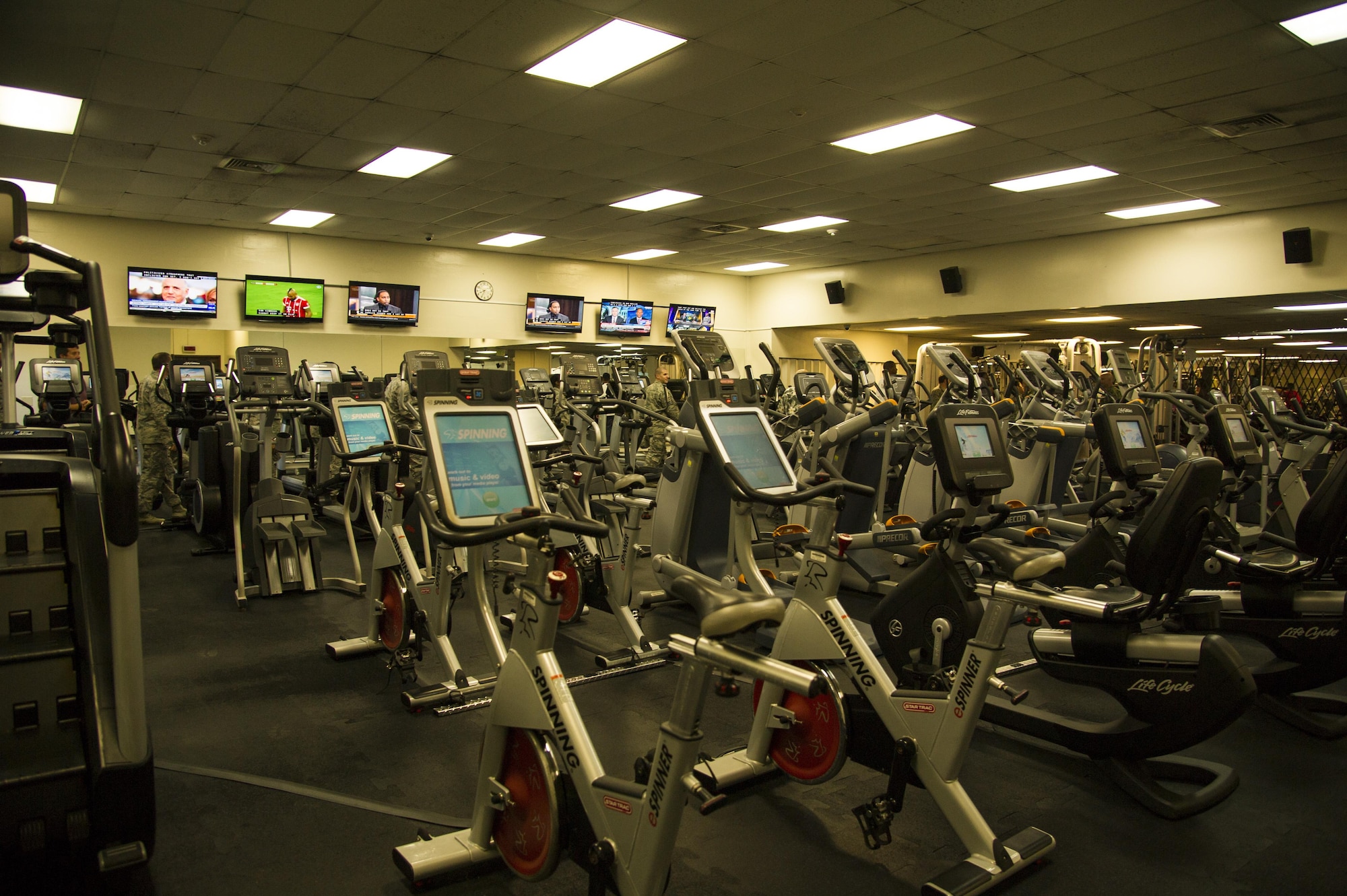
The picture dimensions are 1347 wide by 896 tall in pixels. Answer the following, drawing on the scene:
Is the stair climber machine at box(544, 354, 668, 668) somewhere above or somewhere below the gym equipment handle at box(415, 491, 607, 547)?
below

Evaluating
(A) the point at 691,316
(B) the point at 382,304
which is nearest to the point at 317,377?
(B) the point at 382,304

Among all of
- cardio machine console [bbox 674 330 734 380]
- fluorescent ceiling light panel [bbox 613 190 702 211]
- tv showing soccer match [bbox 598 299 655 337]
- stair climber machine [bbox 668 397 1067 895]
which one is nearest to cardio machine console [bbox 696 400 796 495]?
stair climber machine [bbox 668 397 1067 895]

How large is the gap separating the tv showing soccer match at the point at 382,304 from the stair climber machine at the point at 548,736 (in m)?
8.47

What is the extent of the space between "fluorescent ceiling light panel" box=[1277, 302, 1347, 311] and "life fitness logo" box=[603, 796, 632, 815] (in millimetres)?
10791

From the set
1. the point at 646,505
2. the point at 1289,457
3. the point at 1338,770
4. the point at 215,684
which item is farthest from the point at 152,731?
the point at 1289,457

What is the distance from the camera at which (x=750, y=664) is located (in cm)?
153

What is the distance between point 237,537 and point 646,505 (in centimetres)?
298

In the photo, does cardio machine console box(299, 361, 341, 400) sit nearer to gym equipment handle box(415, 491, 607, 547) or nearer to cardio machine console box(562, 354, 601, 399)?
cardio machine console box(562, 354, 601, 399)

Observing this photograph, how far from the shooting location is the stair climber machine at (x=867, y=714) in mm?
2217

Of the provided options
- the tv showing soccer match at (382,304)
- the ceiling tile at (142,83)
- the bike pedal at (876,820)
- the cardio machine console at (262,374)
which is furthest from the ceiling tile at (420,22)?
the tv showing soccer match at (382,304)

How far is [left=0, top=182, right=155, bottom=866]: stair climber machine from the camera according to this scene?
6.20 ft

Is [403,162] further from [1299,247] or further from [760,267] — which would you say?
[1299,247]

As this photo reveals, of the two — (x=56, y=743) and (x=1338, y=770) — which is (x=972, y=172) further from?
(x=56, y=743)

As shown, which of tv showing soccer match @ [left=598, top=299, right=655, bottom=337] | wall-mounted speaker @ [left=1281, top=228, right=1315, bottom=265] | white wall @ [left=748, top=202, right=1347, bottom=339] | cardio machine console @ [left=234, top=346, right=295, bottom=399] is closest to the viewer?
cardio machine console @ [left=234, top=346, right=295, bottom=399]
